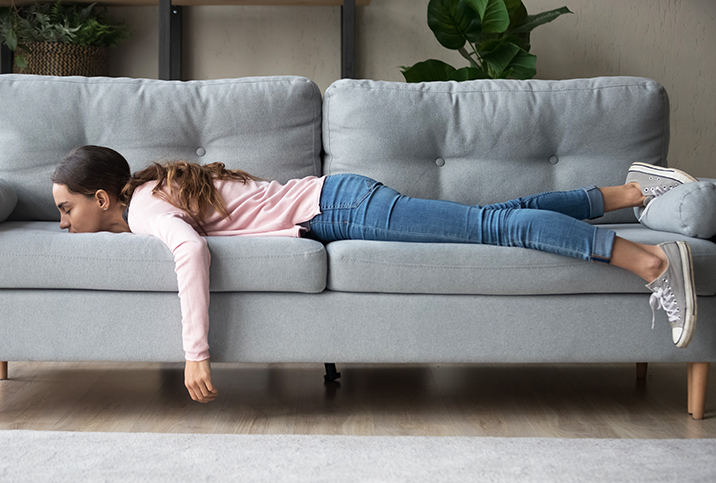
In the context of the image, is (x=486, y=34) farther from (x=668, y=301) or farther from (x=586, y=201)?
(x=668, y=301)

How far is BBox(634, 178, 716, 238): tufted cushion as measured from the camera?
1465 millimetres

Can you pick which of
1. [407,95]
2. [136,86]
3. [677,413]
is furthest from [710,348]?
[136,86]

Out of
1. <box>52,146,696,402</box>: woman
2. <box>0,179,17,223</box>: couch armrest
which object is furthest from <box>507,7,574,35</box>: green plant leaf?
<box>0,179,17,223</box>: couch armrest

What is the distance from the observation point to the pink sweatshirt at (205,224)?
1.29 m

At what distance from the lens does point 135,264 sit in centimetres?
135

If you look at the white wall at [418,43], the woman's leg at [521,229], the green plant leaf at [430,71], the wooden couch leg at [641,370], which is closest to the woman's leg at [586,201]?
the woman's leg at [521,229]

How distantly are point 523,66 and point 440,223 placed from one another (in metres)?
1.52

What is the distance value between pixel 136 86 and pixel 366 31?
5.21ft

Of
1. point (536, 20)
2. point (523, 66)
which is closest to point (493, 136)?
point (523, 66)

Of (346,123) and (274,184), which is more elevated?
(346,123)

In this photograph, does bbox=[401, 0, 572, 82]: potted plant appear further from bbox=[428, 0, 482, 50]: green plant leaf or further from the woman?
the woman

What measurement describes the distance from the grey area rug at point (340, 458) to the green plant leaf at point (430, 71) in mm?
1919

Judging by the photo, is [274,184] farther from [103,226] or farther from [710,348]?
[710,348]

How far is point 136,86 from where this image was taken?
190cm
